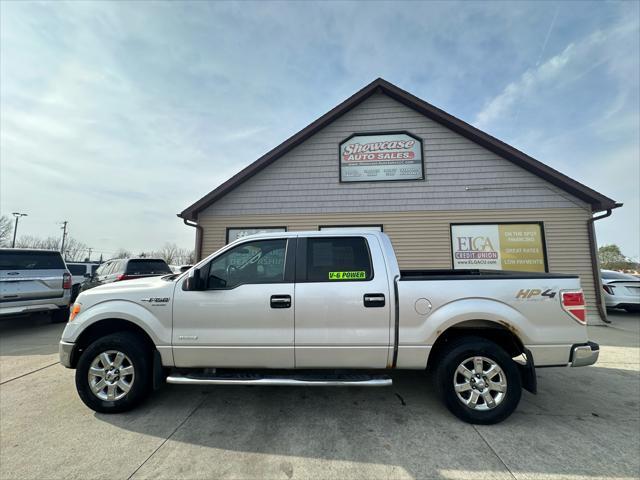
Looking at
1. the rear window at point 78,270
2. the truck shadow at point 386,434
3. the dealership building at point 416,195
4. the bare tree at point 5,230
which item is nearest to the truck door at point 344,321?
the truck shadow at point 386,434

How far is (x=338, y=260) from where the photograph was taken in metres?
3.21

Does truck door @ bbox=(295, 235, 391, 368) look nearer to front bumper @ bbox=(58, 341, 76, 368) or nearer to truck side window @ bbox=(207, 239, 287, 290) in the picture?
truck side window @ bbox=(207, 239, 287, 290)

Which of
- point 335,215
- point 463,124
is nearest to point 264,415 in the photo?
point 335,215

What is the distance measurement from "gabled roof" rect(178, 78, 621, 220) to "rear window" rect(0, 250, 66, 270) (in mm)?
3189

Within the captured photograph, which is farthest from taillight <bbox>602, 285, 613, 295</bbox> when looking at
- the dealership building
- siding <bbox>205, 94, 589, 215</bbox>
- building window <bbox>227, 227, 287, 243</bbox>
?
building window <bbox>227, 227, 287, 243</bbox>

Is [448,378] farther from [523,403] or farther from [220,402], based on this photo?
[220,402]

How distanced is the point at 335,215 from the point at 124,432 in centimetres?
679

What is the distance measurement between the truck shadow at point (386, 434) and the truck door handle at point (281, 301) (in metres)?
1.17

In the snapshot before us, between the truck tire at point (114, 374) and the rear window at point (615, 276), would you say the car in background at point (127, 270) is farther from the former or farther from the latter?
the rear window at point (615, 276)

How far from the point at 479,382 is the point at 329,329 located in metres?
1.64

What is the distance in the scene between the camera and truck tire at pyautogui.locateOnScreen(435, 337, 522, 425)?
282 cm

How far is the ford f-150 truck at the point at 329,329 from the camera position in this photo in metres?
A: 2.88

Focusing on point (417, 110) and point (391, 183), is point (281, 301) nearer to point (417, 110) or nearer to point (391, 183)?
point (391, 183)

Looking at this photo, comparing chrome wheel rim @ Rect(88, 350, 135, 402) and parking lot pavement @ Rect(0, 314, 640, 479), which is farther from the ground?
chrome wheel rim @ Rect(88, 350, 135, 402)
